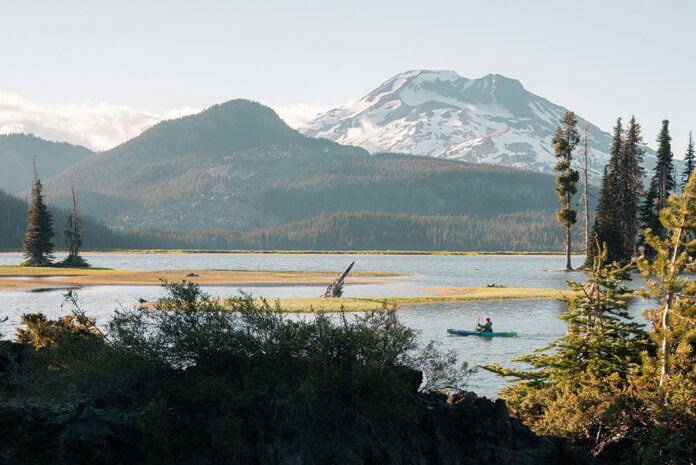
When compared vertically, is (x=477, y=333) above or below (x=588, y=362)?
below

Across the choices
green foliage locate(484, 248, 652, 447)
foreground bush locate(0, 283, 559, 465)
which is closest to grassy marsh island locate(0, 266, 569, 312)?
green foliage locate(484, 248, 652, 447)

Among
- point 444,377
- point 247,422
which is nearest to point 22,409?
point 247,422

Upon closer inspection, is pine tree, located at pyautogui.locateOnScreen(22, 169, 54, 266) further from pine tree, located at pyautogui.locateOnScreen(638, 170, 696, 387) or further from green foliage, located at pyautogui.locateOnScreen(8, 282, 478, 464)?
pine tree, located at pyautogui.locateOnScreen(638, 170, 696, 387)

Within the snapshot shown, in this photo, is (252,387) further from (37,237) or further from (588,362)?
(37,237)

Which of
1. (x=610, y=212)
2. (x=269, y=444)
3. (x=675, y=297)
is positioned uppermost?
(x=610, y=212)

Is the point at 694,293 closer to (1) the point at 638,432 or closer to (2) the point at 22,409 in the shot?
(1) the point at 638,432

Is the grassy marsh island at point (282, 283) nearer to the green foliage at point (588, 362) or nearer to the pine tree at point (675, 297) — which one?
the green foliage at point (588, 362)

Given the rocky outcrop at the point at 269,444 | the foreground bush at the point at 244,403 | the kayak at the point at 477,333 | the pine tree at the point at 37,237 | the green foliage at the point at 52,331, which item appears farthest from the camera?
the pine tree at the point at 37,237

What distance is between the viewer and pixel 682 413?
1759cm

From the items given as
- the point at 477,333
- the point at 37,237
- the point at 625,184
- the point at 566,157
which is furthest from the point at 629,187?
the point at 37,237

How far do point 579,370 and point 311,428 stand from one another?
31.7 feet

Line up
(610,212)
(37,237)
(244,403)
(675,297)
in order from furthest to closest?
(37,237) → (610,212) → (675,297) → (244,403)

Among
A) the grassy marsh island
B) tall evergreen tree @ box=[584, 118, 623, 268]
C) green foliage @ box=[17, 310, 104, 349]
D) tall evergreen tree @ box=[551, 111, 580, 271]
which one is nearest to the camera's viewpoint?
green foliage @ box=[17, 310, 104, 349]

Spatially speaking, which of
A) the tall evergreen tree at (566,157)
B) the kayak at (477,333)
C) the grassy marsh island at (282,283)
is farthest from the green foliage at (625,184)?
the kayak at (477,333)
